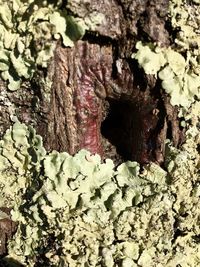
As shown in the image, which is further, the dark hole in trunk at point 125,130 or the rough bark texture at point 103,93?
the dark hole in trunk at point 125,130

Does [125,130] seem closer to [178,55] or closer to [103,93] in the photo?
[103,93]

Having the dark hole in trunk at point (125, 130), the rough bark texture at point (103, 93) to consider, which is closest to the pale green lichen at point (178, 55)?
the rough bark texture at point (103, 93)

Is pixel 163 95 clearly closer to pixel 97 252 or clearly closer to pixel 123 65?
pixel 123 65

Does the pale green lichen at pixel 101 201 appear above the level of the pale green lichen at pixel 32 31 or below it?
below

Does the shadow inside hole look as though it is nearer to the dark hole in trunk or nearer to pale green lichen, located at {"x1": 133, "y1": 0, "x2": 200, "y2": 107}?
the dark hole in trunk

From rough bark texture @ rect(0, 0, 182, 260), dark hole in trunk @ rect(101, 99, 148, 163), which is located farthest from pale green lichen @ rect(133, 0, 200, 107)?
dark hole in trunk @ rect(101, 99, 148, 163)

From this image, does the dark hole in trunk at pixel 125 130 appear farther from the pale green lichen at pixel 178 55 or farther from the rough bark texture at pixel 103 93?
the pale green lichen at pixel 178 55
